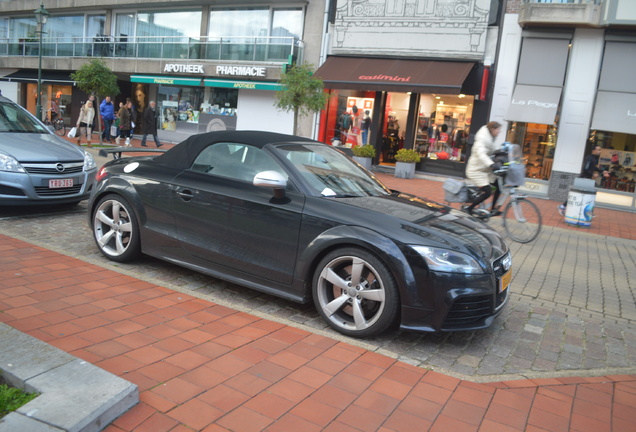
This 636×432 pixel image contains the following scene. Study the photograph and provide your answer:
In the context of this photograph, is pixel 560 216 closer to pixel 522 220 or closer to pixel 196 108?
pixel 522 220

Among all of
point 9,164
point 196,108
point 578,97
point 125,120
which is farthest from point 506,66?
point 9,164

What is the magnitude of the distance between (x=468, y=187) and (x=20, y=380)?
758 centimetres

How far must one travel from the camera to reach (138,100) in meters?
28.7

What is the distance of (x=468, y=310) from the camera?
151 inches

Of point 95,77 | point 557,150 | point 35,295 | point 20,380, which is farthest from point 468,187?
point 95,77

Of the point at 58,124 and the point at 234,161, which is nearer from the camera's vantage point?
the point at 234,161

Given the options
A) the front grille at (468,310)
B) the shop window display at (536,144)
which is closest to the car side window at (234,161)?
the front grille at (468,310)

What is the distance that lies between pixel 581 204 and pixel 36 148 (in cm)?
1040

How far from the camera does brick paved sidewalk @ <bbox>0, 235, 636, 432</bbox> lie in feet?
9.40

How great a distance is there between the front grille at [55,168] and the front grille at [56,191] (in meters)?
0.21

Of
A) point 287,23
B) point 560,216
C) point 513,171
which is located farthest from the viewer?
point 287,23

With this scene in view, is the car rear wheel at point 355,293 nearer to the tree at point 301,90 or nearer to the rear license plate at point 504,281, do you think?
the rear license plate at point 504,281

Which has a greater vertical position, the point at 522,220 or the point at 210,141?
the point at 210,141

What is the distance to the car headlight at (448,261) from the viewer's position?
3738mm
